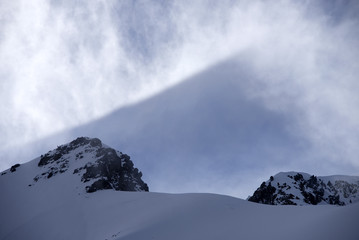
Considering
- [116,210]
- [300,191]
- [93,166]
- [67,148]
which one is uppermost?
[67,148]

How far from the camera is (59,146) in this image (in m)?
74.2

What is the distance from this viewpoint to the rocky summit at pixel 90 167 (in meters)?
50.9

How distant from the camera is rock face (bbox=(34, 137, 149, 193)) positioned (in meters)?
51.0

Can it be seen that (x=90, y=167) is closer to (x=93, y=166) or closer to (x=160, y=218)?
(x=93, y=166)

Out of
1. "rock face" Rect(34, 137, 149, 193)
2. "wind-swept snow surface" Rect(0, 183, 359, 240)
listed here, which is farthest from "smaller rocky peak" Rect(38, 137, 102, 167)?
"wind-swept snow surface" Rect(0, 183, 359, 240)

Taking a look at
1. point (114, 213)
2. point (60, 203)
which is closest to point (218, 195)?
point (114, 213)

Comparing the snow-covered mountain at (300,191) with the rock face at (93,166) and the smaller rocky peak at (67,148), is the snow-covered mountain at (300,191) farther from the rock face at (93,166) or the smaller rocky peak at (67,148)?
the smaller rocky peak at (67,148)

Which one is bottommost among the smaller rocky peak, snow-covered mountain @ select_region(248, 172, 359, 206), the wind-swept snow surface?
the wind-swept snow surface

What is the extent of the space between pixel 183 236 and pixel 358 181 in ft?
548

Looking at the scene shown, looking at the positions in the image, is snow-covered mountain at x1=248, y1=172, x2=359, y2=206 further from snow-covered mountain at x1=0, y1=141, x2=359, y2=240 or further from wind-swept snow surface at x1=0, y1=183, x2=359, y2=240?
wind-swept snow surface at x1=0, y1=183, x2=359, y2=240

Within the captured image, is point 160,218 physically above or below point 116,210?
Result: below

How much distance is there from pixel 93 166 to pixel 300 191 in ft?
292

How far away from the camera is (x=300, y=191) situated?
337ft

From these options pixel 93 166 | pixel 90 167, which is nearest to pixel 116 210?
pixel 90 167
